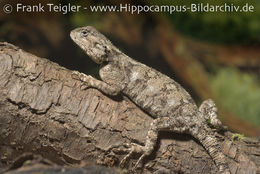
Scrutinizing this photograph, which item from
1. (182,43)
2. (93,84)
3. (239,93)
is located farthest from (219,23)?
(93,84)

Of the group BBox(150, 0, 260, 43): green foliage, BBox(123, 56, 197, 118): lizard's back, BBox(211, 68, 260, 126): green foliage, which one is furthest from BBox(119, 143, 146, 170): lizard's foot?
BBox(211, 68, 260, 126): green foliage

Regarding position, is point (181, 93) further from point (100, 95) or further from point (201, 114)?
point (100, 95)

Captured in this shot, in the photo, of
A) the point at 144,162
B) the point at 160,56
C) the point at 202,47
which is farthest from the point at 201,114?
the point at 202,47

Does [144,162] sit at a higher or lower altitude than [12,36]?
lower

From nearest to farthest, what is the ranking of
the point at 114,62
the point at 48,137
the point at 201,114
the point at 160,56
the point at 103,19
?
the point at 48,137 → the point at 201,114 → the point at 114,62 → the point at 103,19 → the point at 160,56

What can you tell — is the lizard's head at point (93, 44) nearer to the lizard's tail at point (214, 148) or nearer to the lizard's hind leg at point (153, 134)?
the lizard's hind leg at point (153, 134)

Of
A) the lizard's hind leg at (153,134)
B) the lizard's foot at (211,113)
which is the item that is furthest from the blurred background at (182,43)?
the lizard's hind leg at (153,134)
